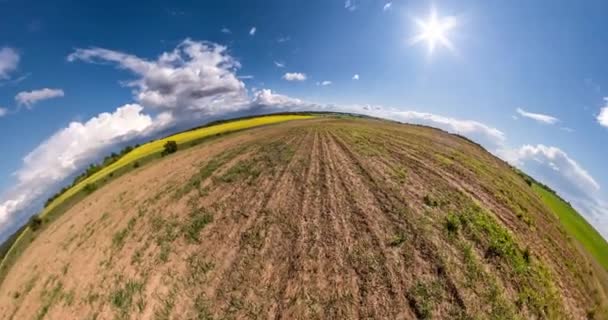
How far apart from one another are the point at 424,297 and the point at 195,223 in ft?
40.7

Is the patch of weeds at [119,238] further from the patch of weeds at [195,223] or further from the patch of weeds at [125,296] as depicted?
the patch of weeds at [195,223]

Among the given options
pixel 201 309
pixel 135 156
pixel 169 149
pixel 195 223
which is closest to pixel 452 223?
pixel 201 309

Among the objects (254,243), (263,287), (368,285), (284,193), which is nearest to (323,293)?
(368,285)

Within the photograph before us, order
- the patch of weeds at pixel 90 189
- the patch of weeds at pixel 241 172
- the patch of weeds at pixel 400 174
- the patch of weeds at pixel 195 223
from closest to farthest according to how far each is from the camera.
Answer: the patch of weeds at pixel 195 223 < the patch of weeds at pixel 400 174 < the patch of weeds at pixel 241 172 < the patch of weeds at pixel 90 189

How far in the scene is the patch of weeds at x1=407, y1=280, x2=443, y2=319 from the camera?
34.5ft

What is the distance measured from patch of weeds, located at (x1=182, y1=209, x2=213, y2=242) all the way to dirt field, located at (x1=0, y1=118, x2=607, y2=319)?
0.09 m

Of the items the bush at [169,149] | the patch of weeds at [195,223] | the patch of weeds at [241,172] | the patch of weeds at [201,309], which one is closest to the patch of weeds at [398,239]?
the patch of weeds at [201,309]

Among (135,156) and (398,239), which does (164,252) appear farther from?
(135,156)

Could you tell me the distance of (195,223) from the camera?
55.8ft

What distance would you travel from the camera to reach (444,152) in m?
24.9

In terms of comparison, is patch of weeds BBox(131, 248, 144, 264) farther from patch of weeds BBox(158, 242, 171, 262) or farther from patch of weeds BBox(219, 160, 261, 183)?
patch of weeds BBox(219, 160, 261, 183)

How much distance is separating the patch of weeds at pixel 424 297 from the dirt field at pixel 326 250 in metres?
0.04

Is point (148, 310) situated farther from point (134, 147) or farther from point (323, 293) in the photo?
point (134, 147)

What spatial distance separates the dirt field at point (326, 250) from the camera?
37.6 feet
